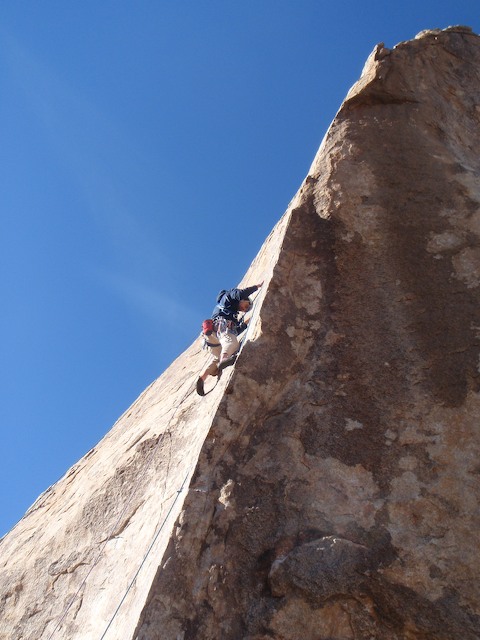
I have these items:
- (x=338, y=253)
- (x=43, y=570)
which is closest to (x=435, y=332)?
(x=338, y=253)

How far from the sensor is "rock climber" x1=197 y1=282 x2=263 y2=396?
7.33 metres

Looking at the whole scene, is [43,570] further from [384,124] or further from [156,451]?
[384,124]

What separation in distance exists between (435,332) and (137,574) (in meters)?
3.34

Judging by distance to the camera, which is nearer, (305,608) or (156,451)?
(305,608)

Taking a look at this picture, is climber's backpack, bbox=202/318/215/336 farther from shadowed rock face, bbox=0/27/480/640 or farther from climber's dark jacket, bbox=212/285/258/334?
Answer: shadowed rock face, bbox=0/27/480/640

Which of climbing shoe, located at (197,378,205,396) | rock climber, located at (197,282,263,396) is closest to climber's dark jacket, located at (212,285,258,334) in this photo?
rock climber, located at (197,282,263,396)

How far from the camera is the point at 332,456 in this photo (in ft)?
17.6

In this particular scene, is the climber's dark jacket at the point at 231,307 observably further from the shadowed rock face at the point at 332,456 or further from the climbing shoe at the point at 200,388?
the shadowed rock face at the point at 332,456

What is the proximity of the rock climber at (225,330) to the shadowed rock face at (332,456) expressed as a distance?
51 cm

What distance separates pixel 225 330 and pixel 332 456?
282 centimetres

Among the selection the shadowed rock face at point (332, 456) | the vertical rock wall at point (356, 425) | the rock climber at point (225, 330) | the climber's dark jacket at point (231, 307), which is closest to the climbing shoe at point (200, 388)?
the rock climber at point (225, 330)

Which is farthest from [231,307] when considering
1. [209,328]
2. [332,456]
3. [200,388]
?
[332,456]

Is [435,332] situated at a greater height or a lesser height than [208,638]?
greater

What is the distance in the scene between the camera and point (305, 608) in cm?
468
